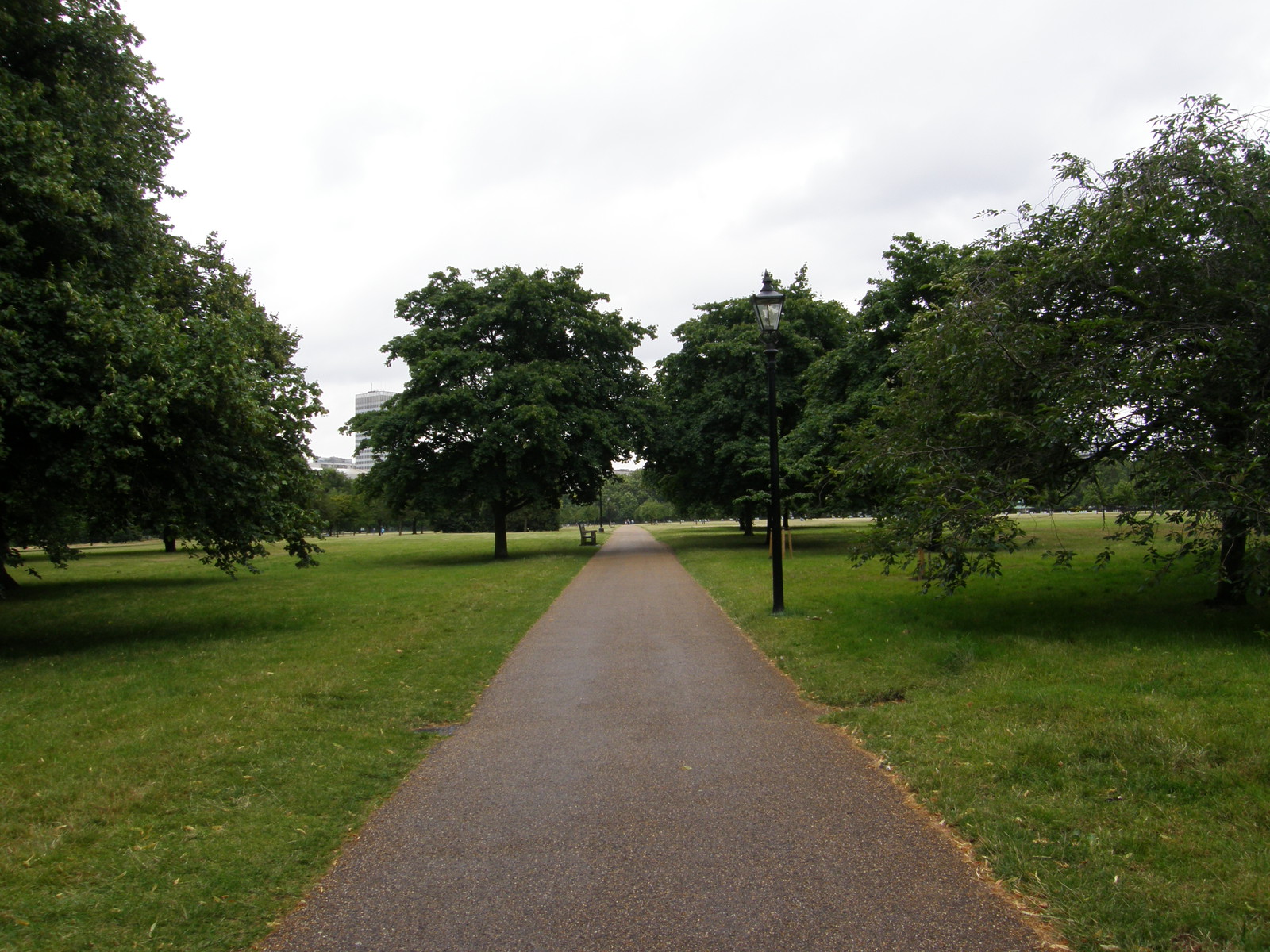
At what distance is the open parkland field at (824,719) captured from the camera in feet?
12.1

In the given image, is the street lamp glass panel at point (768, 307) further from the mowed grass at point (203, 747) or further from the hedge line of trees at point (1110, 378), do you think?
the mowed grass at point (203, 747)

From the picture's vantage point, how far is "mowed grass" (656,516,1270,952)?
359 centimetres

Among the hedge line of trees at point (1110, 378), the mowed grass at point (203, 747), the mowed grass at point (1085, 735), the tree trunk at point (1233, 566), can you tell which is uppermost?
the hedge line of trees at point (1110, 378)

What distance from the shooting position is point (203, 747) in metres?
6.25

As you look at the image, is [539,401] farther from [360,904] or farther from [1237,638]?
[360,904]

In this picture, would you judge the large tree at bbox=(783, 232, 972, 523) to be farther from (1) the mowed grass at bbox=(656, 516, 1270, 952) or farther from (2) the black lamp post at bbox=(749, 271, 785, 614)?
(1) the mowed grass at bbox=(656, 516, 1270, 952)

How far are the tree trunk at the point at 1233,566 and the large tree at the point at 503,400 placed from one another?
62.9ft

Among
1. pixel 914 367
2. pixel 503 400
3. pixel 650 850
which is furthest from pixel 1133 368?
pixel 503 400

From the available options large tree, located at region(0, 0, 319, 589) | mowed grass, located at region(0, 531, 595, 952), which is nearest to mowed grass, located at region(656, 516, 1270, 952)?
mowed grass, located at region(0, 531, 595, 952)

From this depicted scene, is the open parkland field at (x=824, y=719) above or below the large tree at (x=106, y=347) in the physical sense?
below

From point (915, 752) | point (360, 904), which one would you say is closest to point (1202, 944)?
point (915, 752)

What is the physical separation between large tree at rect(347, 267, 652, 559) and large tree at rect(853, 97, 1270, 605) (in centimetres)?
1734

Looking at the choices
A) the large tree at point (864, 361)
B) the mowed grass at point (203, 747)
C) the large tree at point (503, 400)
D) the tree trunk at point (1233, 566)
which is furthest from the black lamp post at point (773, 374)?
the large tree at point (503, 400)

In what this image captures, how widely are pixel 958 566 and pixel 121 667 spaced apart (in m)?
10.4
